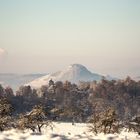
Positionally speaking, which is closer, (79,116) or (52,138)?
(52,138)

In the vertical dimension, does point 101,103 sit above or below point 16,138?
below

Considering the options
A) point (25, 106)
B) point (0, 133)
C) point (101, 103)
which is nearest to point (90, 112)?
point (101, 103)

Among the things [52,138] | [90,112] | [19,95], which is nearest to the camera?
[52,138]

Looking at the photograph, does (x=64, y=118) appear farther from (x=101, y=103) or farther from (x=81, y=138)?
(x=81, y=138)

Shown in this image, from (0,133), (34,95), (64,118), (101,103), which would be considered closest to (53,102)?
(34,95)

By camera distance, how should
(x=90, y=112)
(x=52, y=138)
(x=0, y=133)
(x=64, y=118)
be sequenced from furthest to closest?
(x=90, y=112), (x=64, y=118), (x=0, y=133), (x=52, y=138)

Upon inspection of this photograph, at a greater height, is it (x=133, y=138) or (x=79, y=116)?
(x=133, y=138)

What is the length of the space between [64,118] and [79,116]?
269 inches

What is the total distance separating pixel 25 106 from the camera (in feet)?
601

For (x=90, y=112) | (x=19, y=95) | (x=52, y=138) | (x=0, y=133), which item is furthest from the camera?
(x=19, y=95)

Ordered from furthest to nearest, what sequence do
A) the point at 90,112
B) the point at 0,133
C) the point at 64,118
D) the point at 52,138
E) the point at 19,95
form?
the point at 19,95, the point at 90,112, the point at 64,118, the point at 0,133, the point at 52,138

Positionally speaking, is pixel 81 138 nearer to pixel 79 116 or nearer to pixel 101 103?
pixel 79 116

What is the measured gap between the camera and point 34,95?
200 metres

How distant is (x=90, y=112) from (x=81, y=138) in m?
168
